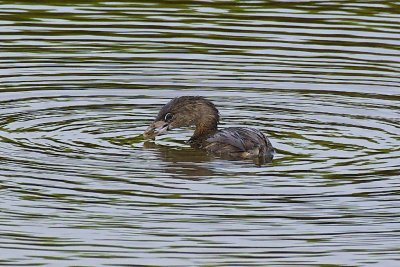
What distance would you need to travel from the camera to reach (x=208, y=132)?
14.4 meters

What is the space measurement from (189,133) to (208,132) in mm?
905

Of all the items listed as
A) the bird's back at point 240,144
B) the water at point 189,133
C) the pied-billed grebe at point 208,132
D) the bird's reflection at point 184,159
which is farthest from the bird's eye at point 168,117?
the bird's back at point 240,144

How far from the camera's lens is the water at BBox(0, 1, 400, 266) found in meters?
10.4

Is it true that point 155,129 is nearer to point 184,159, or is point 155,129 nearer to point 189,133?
point 184,159

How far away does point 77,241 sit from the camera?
33.9 ft

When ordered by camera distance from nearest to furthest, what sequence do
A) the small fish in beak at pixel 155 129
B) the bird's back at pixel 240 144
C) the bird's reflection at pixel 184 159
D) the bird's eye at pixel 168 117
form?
the bird's reflection at pixel 184 159
the bird's back at pixel 240 144
the small fish in beak at pixel 155 129
the bird's eye at pixel 168 117

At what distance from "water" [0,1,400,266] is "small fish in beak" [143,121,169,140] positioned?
19cm

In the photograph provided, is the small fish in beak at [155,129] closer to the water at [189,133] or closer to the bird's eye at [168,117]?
the bird's eye at [168,117]

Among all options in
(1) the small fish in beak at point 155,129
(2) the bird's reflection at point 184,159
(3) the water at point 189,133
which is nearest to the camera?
(3) the water at point 189,133

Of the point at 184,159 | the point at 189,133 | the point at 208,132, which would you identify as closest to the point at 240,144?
the point at 184,159

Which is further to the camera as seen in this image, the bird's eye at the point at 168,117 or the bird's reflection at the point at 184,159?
the bird's eye at the point at 168,117

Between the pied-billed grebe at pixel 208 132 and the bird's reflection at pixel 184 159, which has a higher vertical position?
the pied-billed grebe at pixel 208 132

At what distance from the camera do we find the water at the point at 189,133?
34.2ft

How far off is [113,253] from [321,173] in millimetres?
3021
